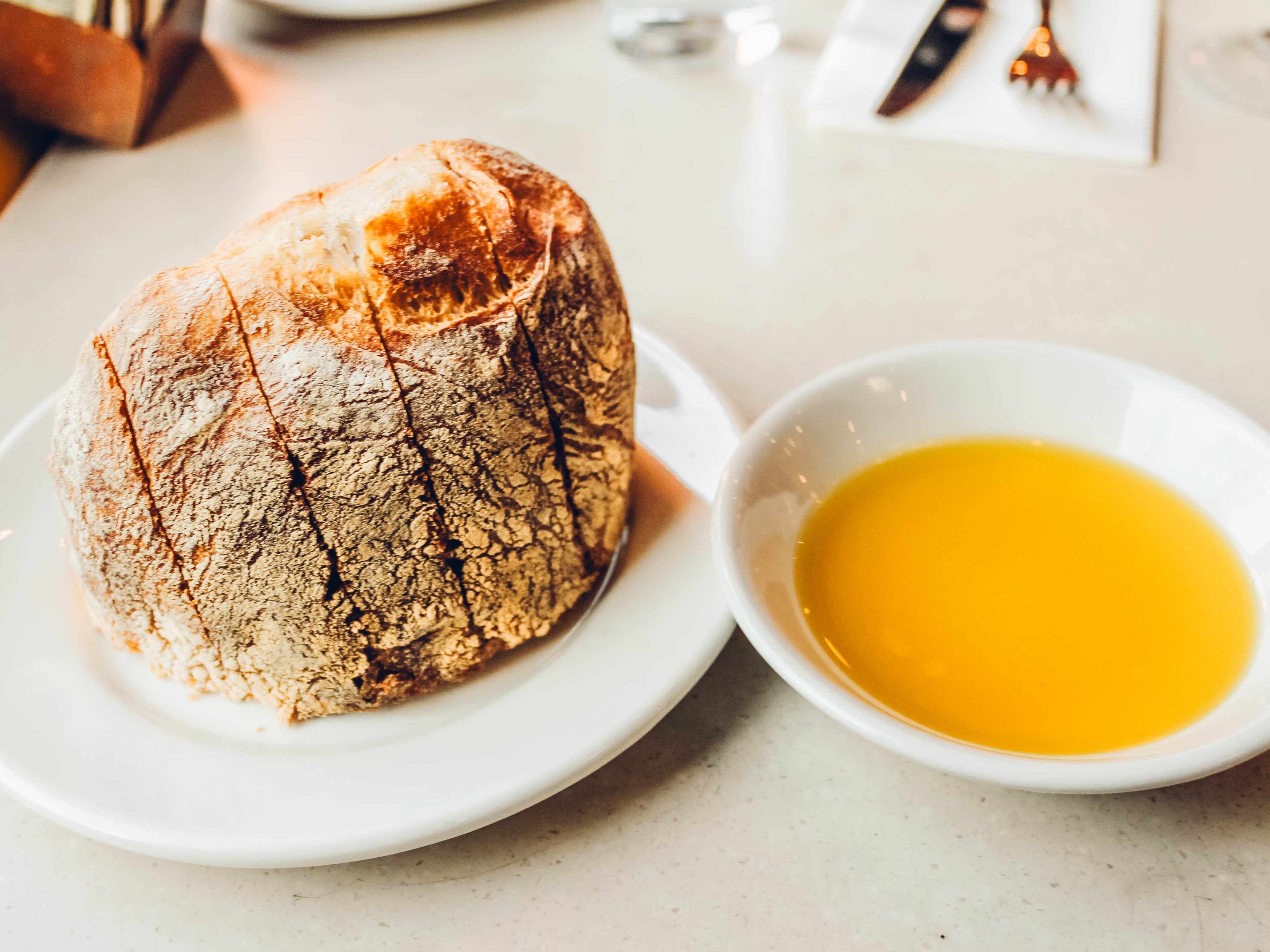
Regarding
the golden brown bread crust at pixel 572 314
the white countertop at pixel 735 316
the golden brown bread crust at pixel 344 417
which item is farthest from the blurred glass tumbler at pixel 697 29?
the golden brown bread crust at pixel 344 417

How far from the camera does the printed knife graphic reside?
1.58 m

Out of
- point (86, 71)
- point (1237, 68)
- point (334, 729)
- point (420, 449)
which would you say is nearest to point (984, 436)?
point (420, 449)

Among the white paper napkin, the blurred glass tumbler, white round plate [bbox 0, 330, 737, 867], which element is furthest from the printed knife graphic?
white round plate [bbox 0, 330, 737, 867]

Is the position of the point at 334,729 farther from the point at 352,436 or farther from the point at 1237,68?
the point at 1237,68

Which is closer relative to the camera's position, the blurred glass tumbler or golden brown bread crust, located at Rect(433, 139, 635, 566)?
golden brown bread crust, located at Rect(433, 139, 635, 566)

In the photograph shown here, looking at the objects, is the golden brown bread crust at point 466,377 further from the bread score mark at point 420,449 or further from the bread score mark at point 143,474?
the bread score mark at point 143,474

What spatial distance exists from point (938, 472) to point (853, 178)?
75 centimetres

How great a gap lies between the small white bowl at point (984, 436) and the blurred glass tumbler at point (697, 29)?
100 centimetres

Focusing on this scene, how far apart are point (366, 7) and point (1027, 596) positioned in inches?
61.8

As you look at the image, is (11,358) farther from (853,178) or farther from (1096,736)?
(1096,736)

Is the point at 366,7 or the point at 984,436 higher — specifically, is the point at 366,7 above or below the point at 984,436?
above

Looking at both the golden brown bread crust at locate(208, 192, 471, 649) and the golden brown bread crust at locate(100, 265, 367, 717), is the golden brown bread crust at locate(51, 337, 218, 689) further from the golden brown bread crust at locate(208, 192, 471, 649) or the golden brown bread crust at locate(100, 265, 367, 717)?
the golden brown bread crust at locate(208, 192, 471, 649)

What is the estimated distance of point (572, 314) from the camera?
79 cm

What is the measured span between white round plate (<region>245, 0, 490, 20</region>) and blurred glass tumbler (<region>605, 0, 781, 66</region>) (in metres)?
0.30
